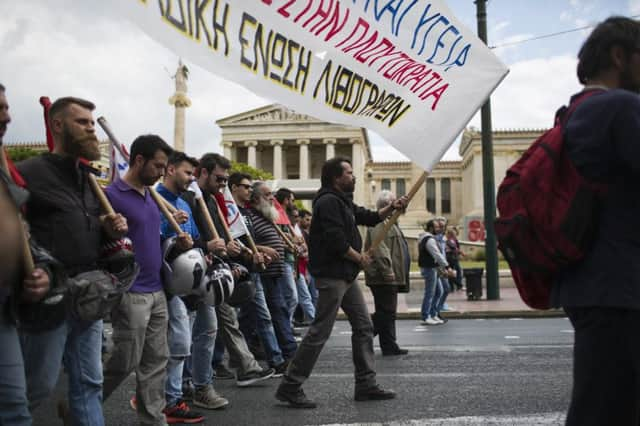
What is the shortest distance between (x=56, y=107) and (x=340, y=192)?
2.32 metres

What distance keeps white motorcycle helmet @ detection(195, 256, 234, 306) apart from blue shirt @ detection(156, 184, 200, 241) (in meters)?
0.38

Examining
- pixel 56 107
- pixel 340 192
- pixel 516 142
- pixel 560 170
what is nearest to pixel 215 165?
pixel 340 192

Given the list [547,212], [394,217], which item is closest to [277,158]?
[394,217]

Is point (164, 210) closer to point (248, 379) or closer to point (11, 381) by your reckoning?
point (11, 381)

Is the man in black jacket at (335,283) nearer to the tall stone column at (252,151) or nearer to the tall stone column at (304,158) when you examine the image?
the tall stone column at (304,158)

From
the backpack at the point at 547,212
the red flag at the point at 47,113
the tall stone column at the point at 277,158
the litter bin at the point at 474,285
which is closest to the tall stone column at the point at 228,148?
the tall stone column at the point at 277,158

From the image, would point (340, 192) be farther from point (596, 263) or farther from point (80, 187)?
point (596, 263)

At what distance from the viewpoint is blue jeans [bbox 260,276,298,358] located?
6824 mm

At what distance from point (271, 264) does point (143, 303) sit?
3124mm

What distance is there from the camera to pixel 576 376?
2.14 meters

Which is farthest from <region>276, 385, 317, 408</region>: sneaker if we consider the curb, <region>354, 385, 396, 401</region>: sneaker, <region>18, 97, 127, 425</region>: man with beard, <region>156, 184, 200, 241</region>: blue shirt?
the curb

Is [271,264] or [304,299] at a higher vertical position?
[271,264]

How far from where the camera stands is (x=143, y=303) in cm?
376

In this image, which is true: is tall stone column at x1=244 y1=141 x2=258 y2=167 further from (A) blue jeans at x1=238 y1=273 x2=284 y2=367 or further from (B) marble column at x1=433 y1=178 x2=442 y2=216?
(A) blue jeans at x1=238 y1=273 x2=284 y2=367
